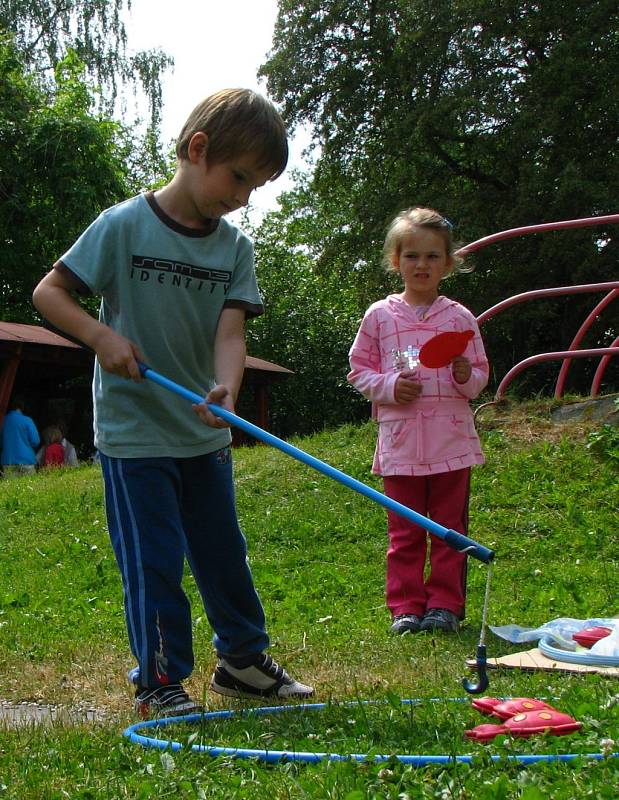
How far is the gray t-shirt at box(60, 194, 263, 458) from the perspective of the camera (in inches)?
116

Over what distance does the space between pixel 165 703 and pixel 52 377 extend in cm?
1719

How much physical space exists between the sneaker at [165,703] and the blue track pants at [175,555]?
2cm

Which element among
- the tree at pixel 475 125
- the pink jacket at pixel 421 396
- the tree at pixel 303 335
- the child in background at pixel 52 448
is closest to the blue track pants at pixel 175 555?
the pink jacket at pixel 421 396

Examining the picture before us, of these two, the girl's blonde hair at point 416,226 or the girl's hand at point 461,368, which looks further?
the girl's blonde hair at point 416,226

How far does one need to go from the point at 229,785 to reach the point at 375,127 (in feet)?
72.4

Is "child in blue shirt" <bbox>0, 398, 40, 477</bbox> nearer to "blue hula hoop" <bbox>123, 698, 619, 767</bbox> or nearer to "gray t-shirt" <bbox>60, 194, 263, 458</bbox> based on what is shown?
"gray t-shirt" <bbox>60, 194, 263, 458</bbox>

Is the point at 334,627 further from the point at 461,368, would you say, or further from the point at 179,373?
the point at 179,373

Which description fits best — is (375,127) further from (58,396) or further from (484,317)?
(484,317)

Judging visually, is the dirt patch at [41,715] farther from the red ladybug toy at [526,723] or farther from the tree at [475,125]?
the tree at [475,125]

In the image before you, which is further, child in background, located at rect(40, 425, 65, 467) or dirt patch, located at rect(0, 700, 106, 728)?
child in background, located at rect(40, 425, 65, 467)

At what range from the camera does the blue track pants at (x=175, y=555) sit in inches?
111

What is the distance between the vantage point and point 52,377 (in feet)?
63.4

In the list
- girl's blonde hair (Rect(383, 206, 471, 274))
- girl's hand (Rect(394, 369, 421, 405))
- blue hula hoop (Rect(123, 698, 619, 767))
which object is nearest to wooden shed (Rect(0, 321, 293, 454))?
girl's blonde hair (Rect(383, 206, 471, 274))

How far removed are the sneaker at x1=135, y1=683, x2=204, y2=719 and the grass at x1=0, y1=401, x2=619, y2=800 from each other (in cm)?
9
